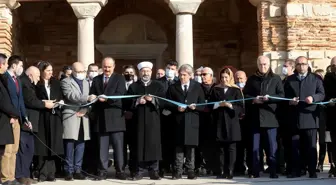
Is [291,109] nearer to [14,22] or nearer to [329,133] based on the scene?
[329,133]

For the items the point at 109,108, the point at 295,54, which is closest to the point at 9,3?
the point at 109,108

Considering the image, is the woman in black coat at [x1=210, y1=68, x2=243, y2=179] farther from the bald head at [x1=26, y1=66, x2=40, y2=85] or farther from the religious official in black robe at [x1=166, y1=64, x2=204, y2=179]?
the bald head at [x1=26, y1=66, x2=40, y2=85]

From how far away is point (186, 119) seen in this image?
907 centimetres

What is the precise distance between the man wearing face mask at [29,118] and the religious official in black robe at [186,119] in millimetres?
1875

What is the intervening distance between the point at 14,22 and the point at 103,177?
6634mm

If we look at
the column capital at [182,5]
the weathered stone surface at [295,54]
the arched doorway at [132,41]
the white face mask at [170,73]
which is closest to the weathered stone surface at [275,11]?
the weathered stone surface at [295,54]

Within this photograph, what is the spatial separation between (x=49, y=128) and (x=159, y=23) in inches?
316

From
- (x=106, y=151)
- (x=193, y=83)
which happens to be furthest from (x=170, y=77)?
(x=106, y=151)

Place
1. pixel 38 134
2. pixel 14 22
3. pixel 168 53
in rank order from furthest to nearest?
pixel 168 53 < pixel 14 22 < pixel 38 134

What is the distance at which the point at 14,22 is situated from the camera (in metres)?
14.3

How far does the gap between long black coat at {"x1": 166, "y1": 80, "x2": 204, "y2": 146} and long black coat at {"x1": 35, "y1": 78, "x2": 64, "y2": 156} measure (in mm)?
1683

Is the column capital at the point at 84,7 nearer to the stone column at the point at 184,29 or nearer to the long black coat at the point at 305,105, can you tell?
the stone column at the point at 184,29

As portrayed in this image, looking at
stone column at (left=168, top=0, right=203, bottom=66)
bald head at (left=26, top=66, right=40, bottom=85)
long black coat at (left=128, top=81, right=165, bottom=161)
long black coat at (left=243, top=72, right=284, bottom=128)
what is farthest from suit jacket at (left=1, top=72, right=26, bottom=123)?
stone column at (left=168, top=0, right=203, bottom=66)

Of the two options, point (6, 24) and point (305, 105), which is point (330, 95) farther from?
point (6, 24)
